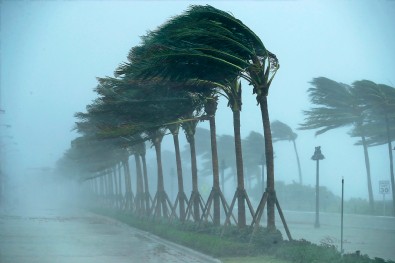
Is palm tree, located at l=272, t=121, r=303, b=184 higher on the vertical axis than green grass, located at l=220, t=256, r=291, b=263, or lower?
higher

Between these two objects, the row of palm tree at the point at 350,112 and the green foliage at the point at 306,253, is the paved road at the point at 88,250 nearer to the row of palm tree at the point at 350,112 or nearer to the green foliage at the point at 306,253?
the green foliage at the point at 306,253

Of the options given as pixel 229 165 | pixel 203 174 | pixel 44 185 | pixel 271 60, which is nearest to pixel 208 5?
pixel 271 60

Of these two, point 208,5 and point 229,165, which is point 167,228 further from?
point 229,165

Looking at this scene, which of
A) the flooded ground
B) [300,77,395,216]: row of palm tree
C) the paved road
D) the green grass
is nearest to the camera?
the green grass

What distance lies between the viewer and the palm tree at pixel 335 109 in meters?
37.9

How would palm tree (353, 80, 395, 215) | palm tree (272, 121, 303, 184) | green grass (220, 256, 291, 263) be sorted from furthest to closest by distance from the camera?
palm tree (272, 121, 303, 184), palm tree (353, 80, 395, 215), green grass (220, 256, 291, 263)

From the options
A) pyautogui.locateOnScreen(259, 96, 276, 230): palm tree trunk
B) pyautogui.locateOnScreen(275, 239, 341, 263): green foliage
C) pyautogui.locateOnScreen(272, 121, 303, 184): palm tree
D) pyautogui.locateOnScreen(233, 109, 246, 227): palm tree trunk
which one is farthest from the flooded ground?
pyautogui.locateOnScreen(272, 121, 303, 184): palm tree

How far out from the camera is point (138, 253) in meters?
18.8

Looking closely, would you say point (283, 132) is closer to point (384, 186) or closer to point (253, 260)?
point (384, 186)

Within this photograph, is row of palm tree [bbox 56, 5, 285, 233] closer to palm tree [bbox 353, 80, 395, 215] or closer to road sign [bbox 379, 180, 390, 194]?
road sign [bbox 379, 180, 390, 194]

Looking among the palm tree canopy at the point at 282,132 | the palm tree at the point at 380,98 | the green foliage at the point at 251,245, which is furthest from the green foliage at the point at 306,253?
the palm tree canopy at the point at 282,132

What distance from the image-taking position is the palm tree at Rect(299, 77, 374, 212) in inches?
1491

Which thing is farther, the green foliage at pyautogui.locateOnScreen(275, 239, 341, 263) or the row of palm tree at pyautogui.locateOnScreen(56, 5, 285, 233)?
the row of palm tree at pyautogui.locateOnScreen(56, 5, 285, 233)

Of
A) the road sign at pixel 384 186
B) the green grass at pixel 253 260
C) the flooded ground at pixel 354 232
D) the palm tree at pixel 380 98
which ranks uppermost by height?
the palm tree at pixel 380 98
